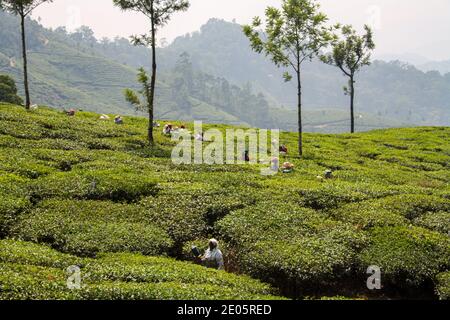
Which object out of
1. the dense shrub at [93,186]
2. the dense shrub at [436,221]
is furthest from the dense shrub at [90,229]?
the dense shrub at [436,221]

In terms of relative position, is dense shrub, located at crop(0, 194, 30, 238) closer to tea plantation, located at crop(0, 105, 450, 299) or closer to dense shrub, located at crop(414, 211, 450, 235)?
tea plantation, located at crop(0, 105, 450, 299)

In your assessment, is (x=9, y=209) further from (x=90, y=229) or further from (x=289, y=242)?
(x=289, y=242)

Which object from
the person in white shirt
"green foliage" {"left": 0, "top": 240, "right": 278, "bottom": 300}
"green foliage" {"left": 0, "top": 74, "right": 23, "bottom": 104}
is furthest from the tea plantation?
"green foliage" {"left": 0, "top": 74, "right": 23, "bottom": 104}

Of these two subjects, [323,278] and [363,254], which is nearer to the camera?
[323,278]

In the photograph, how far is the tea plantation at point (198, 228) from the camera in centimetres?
1816

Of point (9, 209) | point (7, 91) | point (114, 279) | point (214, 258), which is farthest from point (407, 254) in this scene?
point (7, 91)

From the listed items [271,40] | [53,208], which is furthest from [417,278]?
[271,40]

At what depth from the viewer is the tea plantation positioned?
59.6ft

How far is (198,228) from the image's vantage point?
2520cm

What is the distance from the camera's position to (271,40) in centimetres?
4744

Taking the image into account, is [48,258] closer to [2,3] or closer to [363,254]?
[363,254]

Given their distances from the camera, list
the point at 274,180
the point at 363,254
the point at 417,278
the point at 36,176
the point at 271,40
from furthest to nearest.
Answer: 1. the point at 271,40
2. the point at 274,180
3. the point at 36,176
4. the point at 363,254
5. the point at 417,278
